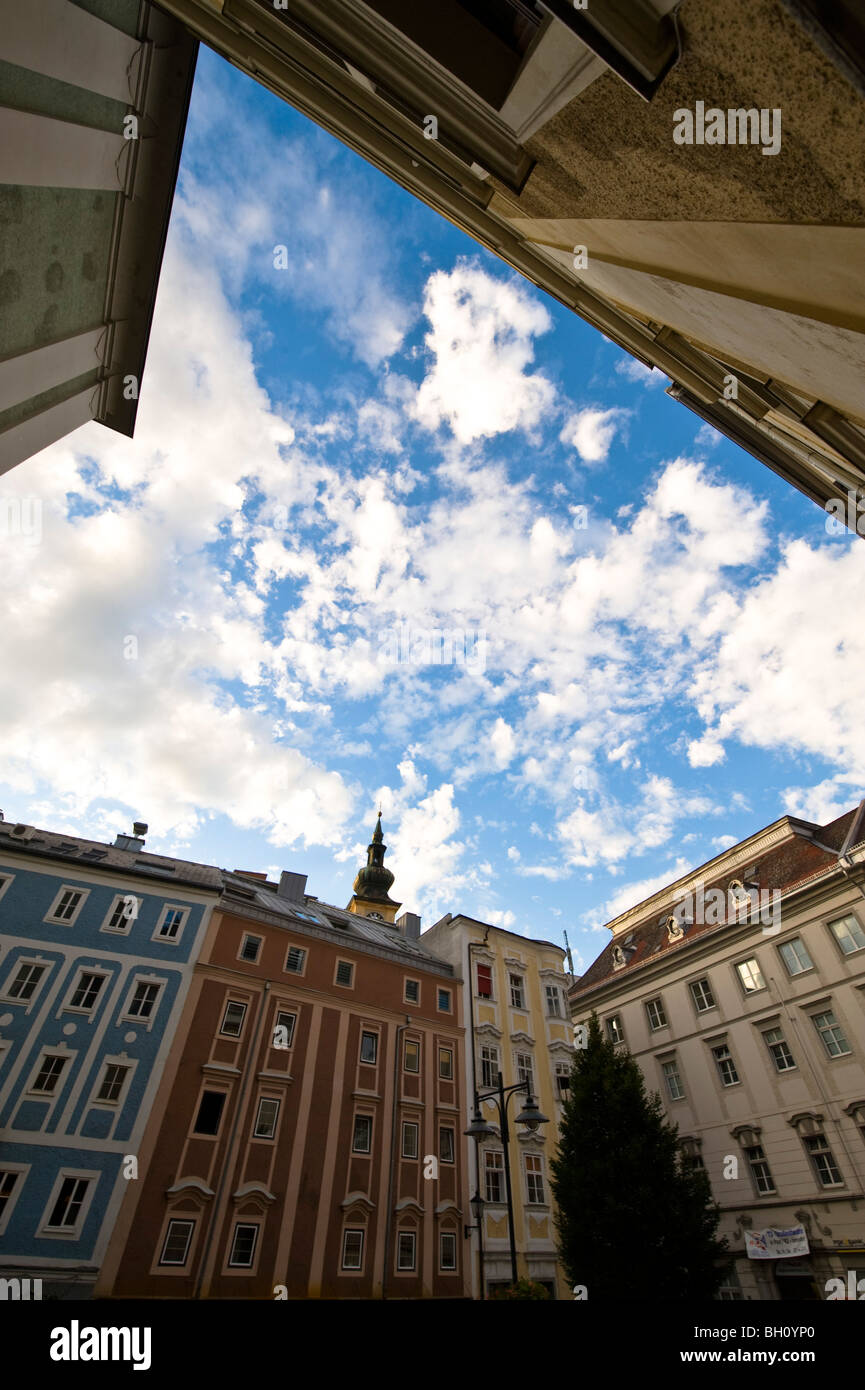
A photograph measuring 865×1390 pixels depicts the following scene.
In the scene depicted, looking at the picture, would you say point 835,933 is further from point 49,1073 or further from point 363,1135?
point 49,1073

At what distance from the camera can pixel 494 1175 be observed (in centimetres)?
2792

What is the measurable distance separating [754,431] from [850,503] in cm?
208

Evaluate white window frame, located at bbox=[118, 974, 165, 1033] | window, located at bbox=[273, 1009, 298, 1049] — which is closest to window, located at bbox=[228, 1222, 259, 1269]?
window, located at bbox=[273, 1009, 298, 1049]

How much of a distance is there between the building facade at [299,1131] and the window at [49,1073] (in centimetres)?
356

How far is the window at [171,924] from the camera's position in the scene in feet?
86.2

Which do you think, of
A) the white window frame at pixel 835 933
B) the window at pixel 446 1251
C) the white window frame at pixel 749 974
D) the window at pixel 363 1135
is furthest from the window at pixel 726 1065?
the window at pixel 363 1135

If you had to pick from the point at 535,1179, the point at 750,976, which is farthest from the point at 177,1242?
the point at 750,976

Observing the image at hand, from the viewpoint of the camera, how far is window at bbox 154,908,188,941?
26.3m

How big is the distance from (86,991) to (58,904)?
11.9ft

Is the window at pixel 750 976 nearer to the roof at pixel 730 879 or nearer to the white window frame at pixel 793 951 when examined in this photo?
the white window frame at pixel 793 951

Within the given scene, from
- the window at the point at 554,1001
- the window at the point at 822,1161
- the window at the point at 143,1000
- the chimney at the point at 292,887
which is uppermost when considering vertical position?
the chimney at the point at 292,887

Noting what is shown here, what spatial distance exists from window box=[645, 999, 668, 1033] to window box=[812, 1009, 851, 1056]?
7.79 m

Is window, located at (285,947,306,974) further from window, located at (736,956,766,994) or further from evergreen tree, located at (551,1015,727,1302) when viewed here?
window, located at (736,956,766,994)
